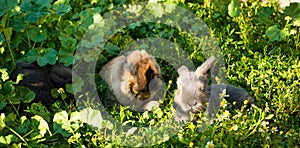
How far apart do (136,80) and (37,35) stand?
1.08m

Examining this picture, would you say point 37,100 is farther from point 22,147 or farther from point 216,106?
point 216,106

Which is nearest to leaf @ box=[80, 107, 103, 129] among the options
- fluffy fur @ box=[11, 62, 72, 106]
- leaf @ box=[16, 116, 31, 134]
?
leaf @ box=[16, 116, 31, 134]

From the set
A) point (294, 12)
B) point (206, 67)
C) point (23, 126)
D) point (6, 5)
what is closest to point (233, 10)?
point (294, 12)

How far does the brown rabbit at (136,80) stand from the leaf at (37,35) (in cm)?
71

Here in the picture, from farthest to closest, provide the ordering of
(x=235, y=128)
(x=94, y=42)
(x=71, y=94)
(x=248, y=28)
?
(x=248, y=28), (x=94, y=42), (x=71, y=94), (x=235, y=128)

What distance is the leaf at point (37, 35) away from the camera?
4754mm

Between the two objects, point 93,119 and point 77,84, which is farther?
point 77,84

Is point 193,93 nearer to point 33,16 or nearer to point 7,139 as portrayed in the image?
point 7,139

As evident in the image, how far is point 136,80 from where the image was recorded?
4.45 m

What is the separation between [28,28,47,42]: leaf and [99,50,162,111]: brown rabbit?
2.33 feet

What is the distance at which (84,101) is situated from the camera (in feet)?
14.2

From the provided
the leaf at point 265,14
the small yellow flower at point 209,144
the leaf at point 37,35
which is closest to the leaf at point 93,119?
the small yellow flower at point 209,144

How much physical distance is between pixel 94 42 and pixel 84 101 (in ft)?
3.03

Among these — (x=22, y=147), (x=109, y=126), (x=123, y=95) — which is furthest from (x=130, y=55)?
(x=22, y=147)
